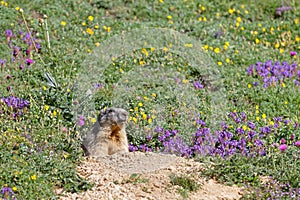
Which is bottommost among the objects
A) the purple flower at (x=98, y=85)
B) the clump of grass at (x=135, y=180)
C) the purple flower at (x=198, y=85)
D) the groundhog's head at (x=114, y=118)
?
the clump of grass at (x=135, y=180)

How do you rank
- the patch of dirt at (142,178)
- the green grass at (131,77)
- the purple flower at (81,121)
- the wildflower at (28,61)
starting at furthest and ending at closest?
the wildflower at (28,61), the purple flower at (81,121), the green grass at (131,77), the patch of dirt at (142,178)

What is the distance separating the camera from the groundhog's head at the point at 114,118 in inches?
295

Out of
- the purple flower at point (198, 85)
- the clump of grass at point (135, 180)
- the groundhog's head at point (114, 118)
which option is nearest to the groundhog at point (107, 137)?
the groundhog's head at point (114, 118)

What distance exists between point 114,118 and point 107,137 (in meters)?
0.28

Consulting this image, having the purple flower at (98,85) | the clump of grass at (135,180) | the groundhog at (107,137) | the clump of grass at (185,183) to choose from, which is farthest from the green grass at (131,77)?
the clump of grass at (135,180)

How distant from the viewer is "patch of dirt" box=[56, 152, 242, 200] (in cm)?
668

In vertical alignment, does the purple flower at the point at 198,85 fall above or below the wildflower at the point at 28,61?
below

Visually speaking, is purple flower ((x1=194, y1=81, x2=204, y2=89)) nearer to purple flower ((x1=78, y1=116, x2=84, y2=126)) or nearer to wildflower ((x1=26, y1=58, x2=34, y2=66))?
purple flower ((x1=78, y1=116, x2=84, y2=126))

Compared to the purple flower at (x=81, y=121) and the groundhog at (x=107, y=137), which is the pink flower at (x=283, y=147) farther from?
the purple flower at (x=81, y=121)

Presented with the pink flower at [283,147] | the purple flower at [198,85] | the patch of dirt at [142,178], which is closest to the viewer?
the patch of dirt at [142,178]

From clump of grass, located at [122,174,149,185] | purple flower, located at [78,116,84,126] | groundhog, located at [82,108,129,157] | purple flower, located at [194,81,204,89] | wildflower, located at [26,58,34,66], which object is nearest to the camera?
clump of grass, located at [122,174,149,185]

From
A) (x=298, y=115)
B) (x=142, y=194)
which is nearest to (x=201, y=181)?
(x=142, y=194)

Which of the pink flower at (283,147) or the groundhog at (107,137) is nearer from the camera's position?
the pink flower at (283,147)

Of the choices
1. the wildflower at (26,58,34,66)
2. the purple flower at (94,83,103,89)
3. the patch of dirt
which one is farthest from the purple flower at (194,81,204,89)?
the wildflower at (26,58,34,66)
